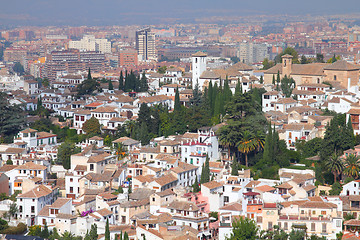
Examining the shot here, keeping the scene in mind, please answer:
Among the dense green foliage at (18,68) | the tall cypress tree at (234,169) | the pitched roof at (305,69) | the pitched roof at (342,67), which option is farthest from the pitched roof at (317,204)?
the dense green foliage at (18,68)

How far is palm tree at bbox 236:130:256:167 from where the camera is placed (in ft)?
128

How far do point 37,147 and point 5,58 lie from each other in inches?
4233

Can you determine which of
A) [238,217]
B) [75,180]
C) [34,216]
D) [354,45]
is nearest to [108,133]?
[75,180]

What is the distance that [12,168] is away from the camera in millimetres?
40000

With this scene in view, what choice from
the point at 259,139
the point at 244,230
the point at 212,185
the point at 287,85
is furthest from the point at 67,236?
the point at 287,85

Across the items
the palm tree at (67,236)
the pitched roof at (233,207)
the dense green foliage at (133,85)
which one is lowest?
the palm tree at (67,236)

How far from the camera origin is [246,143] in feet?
128

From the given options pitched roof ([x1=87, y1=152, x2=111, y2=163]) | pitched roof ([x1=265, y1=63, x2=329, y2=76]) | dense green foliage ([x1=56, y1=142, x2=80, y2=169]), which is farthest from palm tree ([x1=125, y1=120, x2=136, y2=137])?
pitched roof ([x1=265, y1=63, x2=329, y2=76])

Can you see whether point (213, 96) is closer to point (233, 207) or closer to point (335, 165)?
point (335, 165)

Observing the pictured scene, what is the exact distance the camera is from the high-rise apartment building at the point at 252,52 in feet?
440

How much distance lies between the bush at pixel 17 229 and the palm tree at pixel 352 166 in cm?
1624

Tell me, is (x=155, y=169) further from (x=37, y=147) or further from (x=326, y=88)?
(x=326, y=88)

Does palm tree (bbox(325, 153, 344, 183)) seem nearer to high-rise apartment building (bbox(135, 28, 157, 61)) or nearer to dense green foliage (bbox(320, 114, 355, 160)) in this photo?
dense green foliage (bbox(320, 114, 355, 160))

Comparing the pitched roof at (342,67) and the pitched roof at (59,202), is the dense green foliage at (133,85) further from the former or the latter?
the pitched roof at (59,202)
